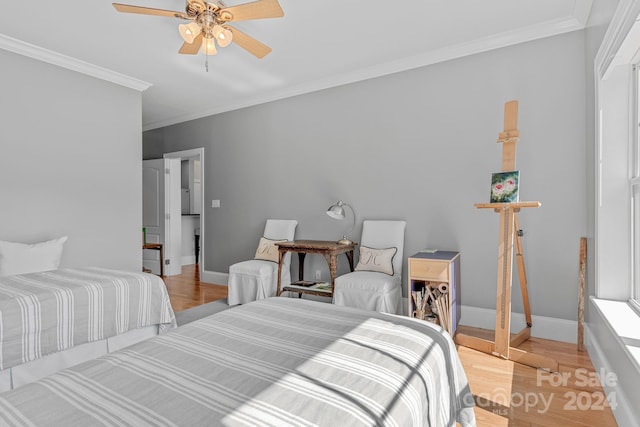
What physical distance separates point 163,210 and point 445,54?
15.9 ft

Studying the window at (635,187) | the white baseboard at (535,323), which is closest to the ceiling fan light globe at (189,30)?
the window at (635,187)

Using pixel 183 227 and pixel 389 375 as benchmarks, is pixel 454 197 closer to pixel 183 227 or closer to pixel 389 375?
pixel 389 375

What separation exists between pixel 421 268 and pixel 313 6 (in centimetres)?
225

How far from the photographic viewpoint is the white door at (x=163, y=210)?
5.79 meters

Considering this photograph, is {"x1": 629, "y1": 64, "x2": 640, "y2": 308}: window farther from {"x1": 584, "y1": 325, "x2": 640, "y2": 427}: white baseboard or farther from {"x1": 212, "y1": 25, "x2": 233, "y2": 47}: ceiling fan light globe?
{"x1": 212, "y1": 25, "x2": 233, "y2": 47}: ceiling fan light globe

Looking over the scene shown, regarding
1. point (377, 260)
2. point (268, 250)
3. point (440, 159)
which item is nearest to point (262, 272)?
point (268, 250)

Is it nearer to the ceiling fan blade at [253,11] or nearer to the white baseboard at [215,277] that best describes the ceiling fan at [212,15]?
the ceiling fan blade at [253,11]

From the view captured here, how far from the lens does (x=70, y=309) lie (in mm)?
2262

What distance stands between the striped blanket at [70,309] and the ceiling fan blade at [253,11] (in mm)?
2067

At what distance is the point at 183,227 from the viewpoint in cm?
710

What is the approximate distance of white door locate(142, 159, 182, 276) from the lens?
5789 millimetres

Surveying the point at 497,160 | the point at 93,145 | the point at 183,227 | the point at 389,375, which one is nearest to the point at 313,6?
the point at 497,160

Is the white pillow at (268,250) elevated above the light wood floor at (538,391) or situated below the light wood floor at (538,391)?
above

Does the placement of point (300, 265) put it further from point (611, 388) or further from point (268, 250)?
point (611, 388)
